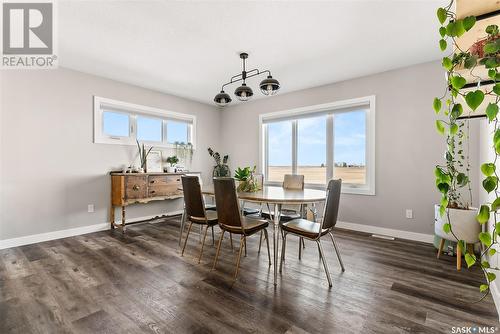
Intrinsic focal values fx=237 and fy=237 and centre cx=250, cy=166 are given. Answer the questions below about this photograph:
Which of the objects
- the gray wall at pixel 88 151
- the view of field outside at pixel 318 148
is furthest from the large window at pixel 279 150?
the gray wall at pixel 88 151

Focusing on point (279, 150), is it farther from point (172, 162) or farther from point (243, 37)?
point (243, 37)

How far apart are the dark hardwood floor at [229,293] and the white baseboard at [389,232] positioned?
314mm

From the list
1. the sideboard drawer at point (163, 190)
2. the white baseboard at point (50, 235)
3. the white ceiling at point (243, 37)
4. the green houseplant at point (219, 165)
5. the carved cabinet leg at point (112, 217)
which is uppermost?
the white ceiling at point (243, 37)

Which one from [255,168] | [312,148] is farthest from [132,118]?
[312,148]

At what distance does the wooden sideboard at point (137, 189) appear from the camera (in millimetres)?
3709

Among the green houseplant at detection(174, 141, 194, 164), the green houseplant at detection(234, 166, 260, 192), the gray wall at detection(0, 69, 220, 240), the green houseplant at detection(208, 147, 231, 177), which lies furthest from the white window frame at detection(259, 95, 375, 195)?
the gray wall at detection(0, 69, 220, 240)

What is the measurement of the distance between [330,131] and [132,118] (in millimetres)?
3548

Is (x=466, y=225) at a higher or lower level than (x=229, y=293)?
higher

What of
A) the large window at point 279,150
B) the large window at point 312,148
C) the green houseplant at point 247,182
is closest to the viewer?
the green houseplant at point 247,182

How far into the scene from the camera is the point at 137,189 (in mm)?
3824

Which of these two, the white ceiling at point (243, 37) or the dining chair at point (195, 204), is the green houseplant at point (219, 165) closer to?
the white ceiling at point (243, 37)

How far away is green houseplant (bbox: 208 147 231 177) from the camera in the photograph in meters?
5.43

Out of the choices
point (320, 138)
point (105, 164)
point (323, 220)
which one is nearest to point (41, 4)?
point (105, 164)

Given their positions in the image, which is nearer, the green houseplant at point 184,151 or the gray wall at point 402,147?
the gray wall at point 402,147
